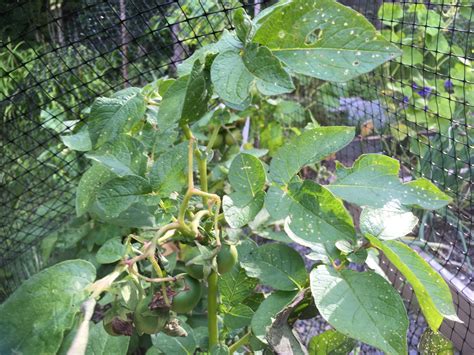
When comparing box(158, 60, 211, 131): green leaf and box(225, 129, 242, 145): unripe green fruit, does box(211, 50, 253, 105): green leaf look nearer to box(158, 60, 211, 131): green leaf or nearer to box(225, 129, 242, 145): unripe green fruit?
box(158, 60, 211, 131): green leaf

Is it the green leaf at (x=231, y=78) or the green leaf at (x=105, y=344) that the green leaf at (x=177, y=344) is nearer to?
the green leaf at (x=105, y=344)

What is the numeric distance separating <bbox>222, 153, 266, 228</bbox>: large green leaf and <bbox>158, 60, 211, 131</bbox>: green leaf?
0.07 metres

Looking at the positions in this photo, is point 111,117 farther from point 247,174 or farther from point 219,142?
point 219,142

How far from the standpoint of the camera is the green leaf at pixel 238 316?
0.46 metres

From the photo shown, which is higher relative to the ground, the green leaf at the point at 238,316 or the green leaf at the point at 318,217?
the green leaf at the point at 318,217

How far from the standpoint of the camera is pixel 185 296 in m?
0.38

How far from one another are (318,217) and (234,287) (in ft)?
0.49

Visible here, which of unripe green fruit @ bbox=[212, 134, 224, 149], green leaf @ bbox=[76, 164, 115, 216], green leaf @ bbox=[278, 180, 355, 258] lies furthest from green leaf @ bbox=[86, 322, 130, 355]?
unripe green fruit @ bbox=[212, 134, 224, 149]

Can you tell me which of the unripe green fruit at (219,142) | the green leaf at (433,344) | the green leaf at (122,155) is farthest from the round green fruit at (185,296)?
the unripe green fruit at (219,142)

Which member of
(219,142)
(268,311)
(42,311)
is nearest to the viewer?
(42,311)

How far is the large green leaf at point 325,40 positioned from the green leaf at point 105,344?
0.30m

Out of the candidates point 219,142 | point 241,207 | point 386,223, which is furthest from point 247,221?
point 219,142

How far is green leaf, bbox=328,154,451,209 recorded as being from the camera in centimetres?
38

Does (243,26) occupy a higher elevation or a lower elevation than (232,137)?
higher
